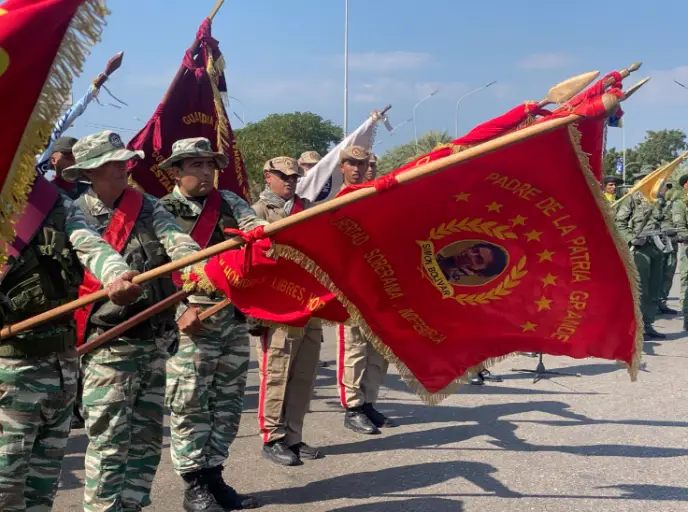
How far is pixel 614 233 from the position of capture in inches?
145

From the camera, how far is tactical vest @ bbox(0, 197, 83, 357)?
10.4 ft

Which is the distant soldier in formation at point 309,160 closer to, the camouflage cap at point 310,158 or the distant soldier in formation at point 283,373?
the camouflage cap at point 310,158

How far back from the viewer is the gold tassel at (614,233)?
11.6 feet

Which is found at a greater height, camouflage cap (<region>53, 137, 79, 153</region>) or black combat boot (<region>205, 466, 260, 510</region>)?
camouflage cap (<region>53, 137, 79, 153</region>)

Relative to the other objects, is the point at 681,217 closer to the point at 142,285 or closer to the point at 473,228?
the point at 473,228

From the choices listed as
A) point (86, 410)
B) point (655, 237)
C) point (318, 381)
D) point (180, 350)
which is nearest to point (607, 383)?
point (318, 381)

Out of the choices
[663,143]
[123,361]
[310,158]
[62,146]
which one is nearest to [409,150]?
[663,143]

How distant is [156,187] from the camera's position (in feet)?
19.2

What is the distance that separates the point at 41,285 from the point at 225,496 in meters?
2.00

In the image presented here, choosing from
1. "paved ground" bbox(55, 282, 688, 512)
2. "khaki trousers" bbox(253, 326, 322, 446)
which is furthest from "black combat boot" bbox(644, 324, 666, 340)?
"khaki trousers" bbox(253, 326, 322, 446)

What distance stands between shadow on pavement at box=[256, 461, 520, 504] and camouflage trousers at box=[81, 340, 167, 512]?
108 centimetres

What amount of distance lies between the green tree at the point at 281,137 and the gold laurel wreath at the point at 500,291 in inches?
945

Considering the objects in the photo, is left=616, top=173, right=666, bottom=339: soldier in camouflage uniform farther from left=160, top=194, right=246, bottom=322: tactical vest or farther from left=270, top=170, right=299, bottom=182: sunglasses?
left=160, top=194, right=246, bottom=322: tactical vest

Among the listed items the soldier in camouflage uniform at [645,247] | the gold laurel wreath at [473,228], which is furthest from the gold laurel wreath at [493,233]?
the soldier in camouflage uniform at [645,247]
